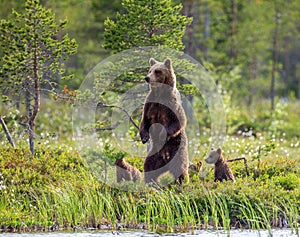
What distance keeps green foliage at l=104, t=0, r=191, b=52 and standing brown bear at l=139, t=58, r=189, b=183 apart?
6.88ft

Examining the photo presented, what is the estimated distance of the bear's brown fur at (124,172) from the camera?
408 inches

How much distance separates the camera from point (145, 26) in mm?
12352

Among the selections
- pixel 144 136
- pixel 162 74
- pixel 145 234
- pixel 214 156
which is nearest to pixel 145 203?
pixel 145 234

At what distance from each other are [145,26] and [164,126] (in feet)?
9.37

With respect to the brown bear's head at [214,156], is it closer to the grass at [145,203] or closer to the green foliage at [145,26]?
the grass at [145,203]

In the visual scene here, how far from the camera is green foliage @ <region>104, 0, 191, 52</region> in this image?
40.0ft

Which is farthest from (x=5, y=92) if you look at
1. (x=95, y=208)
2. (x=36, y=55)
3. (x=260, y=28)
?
(x=260, y=28)

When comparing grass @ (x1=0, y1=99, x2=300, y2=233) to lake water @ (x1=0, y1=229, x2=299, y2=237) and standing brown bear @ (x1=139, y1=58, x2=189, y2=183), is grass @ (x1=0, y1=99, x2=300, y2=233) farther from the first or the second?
standing brown bear @ (x1=139, y1=58, x2=189, y2=183)

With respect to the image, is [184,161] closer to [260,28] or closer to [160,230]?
[160,230]

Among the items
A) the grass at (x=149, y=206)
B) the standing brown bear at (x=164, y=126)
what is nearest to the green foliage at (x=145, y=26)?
the standing brown bear at (x=164, y=126)

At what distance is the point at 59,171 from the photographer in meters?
11.6

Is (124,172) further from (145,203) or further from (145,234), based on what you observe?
(145,234)

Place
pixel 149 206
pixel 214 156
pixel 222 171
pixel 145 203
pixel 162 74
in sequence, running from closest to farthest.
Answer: pixel 149 206 < pixel 145 203 < pixel 162 74 < pixel 214 156 < pixel 222 171

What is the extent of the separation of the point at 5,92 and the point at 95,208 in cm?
407
